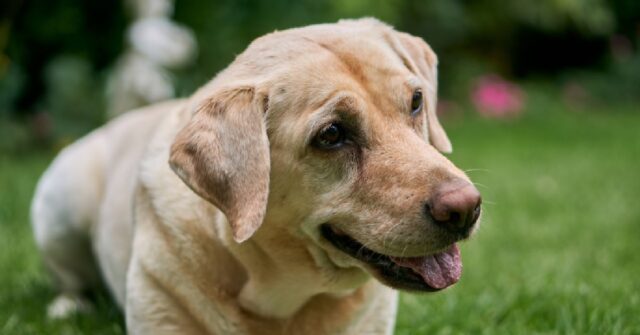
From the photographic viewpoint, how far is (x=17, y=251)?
4.79 metres

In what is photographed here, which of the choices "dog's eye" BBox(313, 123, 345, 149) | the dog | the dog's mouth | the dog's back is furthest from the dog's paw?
"dog's eye" BBox(313, 123, 345, 149)

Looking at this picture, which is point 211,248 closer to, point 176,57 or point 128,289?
point 128,289

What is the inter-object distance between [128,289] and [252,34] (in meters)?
5.95

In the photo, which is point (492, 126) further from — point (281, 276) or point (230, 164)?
point (230, 164)

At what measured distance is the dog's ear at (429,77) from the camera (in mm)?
3133

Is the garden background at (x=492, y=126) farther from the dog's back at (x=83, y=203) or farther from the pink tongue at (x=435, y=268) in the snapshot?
the pink tongue at (x=435, y=268)

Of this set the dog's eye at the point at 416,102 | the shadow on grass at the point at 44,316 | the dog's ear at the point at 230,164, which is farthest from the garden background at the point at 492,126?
the dog's ear at the point at 230,164

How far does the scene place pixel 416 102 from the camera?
2.86 m

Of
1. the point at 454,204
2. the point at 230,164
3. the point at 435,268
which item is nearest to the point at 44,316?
the point at 230,164

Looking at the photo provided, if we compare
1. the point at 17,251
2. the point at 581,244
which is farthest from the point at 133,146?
the point at 581,244

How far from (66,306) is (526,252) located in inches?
104

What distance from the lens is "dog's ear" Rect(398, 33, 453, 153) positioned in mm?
3133

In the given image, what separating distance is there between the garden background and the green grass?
1 centimetres

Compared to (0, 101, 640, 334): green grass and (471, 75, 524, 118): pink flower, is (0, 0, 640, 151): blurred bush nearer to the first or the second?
(471, 75, 524, 118): pink flower
